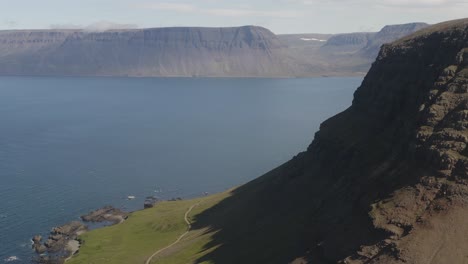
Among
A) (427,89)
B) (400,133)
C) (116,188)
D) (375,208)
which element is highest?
(427,89)

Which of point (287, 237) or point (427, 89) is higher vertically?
point (427, 89)

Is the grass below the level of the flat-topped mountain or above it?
below

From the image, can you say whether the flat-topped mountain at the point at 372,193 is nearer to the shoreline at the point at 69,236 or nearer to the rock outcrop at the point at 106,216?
the shoreline at the point at 69,236

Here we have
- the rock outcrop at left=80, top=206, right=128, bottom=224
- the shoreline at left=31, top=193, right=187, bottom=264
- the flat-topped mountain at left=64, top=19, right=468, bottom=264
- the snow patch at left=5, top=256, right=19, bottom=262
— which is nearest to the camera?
the flat-topped mountain at left=64, top=19, right=468, bottom=264

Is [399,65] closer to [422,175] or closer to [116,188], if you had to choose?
[422,175]

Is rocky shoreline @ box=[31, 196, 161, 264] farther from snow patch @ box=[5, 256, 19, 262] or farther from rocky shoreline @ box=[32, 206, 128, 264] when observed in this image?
snow patch @ box=[5, 256, 19, 262]

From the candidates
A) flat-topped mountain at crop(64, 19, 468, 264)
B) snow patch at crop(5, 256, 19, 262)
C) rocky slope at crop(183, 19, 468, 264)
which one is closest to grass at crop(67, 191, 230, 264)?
flat-topped mountain at crop(64, 19, 468, 264)

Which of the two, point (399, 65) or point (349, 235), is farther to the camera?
point (399, 65)

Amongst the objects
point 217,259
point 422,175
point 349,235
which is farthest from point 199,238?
point 422,175
